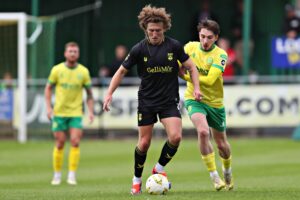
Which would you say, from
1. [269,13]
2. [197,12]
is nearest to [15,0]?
[197,12]

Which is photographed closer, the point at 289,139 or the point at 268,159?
the point at 268,159

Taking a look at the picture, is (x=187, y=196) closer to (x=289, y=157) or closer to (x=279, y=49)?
(x=289, y=157)

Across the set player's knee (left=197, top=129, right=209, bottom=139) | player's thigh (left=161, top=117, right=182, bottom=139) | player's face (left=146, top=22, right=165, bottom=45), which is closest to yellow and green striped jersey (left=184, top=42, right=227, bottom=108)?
player's knee (left=197, top=129, right=209, bottom=139)

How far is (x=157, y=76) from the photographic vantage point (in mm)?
13008

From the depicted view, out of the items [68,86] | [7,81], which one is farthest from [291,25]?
[68,86]

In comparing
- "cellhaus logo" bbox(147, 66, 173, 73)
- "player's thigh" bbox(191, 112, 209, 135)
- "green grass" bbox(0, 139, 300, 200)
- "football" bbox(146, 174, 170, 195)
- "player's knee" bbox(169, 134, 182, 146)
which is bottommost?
"green grass" bbox(0, 139, 300, 200)

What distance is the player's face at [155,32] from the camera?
12844 mm

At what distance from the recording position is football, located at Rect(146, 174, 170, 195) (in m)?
12.9

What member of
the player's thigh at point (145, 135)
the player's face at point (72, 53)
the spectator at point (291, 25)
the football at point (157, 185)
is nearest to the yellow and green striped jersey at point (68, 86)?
the player's face at point (72, 53)

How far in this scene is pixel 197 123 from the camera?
13578mm

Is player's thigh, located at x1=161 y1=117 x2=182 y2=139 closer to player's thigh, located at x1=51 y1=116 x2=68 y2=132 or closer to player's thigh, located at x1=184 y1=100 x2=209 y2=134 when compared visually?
player's thigh, located at x1=184 y1=100 x2=209 y2=134

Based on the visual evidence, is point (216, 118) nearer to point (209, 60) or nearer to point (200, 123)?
point (200, 123)

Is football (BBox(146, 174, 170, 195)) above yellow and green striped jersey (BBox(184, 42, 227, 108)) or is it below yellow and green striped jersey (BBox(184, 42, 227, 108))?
below

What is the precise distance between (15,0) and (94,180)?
15.6 m
